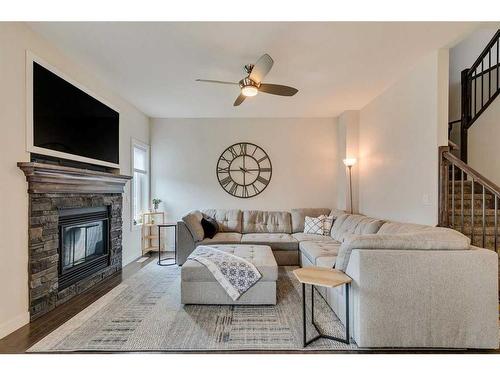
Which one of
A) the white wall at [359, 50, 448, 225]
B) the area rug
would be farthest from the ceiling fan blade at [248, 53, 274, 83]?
the area rug

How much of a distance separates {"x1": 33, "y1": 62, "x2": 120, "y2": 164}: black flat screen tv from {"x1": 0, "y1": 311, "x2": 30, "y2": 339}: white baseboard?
1555mm

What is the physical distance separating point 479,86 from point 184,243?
17.4 feet

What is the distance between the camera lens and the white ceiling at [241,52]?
2400 mm

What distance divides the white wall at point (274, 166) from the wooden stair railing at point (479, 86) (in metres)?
2.09

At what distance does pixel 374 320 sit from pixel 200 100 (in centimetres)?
385

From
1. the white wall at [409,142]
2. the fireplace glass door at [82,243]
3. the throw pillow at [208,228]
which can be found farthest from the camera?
the throw pillow at [208,228]

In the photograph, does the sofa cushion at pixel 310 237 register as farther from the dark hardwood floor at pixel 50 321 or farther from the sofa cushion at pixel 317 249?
the dark hardwood floor at pixel 50 321

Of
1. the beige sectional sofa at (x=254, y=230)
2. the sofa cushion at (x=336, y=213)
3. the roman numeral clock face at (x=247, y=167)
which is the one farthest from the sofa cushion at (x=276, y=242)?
the roman numeral clock face at (x=247, y=167)

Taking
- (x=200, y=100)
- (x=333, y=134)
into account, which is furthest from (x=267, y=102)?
(x=333, y=134)

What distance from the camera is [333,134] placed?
547cm

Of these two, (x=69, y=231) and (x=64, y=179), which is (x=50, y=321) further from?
(x=64, y=179)

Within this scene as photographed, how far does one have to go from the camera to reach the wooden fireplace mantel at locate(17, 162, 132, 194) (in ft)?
7.87
